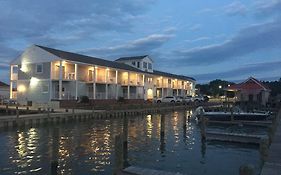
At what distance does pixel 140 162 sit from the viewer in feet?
61.7

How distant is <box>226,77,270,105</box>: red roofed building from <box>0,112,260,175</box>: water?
3022cm

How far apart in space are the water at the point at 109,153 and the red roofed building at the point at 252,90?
30.2 metres

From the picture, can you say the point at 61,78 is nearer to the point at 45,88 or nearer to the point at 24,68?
the point at 45,88

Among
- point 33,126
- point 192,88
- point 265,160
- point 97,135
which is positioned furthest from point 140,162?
point 192,88

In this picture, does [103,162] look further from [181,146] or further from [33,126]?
[33,126]

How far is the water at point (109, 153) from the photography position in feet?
57.0

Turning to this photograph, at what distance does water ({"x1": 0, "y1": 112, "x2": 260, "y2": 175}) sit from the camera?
57.0ft

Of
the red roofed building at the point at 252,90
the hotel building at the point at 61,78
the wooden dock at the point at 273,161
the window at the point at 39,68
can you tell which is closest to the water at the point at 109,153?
the wooden dock at the point at 273,161

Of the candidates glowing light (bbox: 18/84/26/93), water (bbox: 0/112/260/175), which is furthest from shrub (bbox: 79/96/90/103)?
water (bbox: 0/112/260/175)

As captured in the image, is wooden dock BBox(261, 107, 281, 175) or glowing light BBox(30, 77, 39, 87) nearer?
wooden dock BBox(261, 107, 281, 175)

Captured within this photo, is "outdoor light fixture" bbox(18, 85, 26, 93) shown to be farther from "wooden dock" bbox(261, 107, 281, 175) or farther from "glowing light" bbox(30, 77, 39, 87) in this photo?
"wooden dock" bbox(261, 107, 281, 175)

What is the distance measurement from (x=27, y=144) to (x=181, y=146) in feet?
36.5

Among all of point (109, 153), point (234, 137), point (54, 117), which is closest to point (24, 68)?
point (54, 117)

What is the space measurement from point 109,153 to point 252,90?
41450 millimetres
